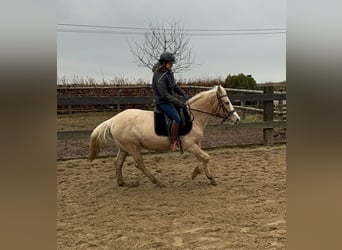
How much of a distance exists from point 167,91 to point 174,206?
1.07m

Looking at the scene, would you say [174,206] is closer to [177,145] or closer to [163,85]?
[177,145]

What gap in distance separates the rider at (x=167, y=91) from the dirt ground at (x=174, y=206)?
580 mm

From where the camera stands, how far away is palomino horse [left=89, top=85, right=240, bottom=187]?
369 centimetres

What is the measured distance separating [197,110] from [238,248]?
185 cm

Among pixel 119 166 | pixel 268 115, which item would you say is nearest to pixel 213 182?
pixel 119 166

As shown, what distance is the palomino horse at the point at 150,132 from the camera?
3691mm

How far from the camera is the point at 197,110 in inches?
150

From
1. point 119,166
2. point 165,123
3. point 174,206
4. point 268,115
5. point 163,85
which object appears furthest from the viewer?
point 268,115

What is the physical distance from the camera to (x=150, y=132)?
3688mm

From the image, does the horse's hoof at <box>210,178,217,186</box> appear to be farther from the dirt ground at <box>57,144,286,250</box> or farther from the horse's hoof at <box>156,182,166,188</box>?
the horse's hoof at <box>156,182,166,188</box>

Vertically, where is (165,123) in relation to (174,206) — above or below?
above

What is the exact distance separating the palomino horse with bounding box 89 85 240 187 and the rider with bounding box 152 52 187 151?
165 mm
